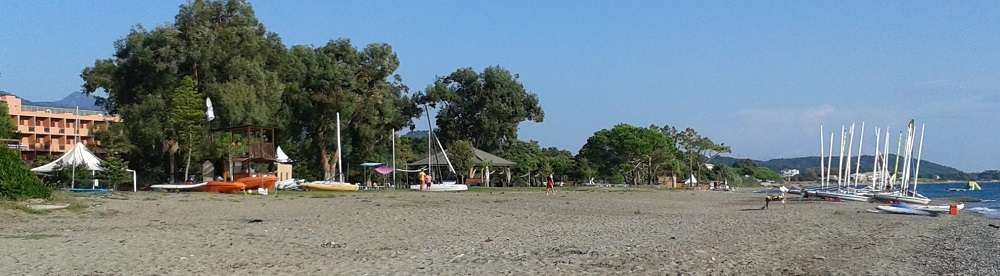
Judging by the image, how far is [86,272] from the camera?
433 inches

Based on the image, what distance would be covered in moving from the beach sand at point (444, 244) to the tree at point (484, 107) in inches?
2306

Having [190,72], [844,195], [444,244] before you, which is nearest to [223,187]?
[190,72]

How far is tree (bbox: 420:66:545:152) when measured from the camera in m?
84.6

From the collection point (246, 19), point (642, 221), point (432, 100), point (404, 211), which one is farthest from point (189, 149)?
point (432, 100)

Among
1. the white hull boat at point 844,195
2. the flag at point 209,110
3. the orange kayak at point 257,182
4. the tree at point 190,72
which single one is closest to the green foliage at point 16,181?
the orange kayak at point 257,182

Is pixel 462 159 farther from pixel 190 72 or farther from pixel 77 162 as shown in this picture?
pixel 77 162

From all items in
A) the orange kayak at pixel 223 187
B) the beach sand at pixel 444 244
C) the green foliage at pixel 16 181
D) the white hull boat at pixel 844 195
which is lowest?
the white hull boat at pixel 844 195

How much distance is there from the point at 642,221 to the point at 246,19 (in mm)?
32851

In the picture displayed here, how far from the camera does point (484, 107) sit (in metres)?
85.1

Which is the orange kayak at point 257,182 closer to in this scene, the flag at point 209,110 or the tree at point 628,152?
the flag at point 209,110

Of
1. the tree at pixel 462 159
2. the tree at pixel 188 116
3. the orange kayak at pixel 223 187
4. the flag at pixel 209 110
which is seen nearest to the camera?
the orange kayak at pixel 223 187

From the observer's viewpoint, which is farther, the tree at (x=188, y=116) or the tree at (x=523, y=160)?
the tree at (x=523, y=160)

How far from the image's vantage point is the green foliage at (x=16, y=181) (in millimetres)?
22391

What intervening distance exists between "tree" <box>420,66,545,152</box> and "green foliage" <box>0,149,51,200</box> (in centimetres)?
5998
